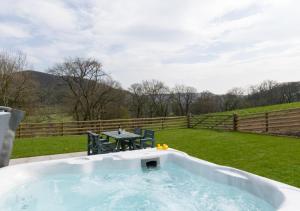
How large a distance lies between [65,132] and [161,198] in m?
9.10

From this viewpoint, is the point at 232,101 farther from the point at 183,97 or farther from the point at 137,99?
the point at 137,99

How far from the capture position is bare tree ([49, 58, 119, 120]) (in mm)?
18562

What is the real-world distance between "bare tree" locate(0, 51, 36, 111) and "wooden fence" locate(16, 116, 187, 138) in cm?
374

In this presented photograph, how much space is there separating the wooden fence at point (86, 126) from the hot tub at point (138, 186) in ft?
24.2

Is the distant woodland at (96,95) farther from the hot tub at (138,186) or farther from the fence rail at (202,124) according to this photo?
the hot tub at (138,186)

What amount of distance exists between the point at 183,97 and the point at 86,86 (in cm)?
1134

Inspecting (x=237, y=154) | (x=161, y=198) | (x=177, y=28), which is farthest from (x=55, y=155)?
(x=177, y=28)

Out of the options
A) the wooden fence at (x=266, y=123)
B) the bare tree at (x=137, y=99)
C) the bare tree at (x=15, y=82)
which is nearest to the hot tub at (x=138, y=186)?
the wooden fence at (x=266, y=123)

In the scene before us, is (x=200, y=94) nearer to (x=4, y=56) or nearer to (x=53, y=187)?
(x=4, y=56)

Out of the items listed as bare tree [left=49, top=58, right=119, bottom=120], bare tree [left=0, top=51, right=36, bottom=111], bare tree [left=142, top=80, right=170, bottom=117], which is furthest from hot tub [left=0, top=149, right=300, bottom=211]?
bare tree [left=142, top=80, right=170, bottom=117]

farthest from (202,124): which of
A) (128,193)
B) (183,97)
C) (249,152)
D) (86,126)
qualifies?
(183,97)

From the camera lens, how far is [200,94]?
2723cm

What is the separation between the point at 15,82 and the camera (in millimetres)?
14664

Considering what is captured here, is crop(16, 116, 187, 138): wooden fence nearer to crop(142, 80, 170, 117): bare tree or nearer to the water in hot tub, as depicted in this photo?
the water in hot tub
